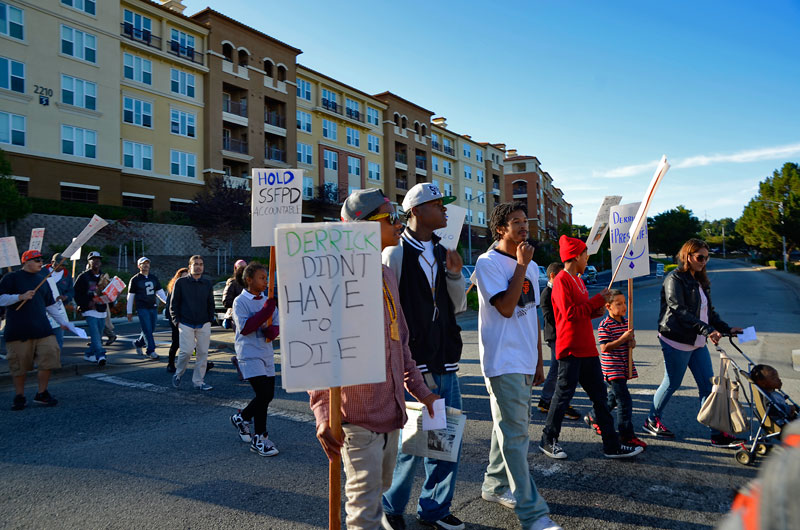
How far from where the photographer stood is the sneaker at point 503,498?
3646mm

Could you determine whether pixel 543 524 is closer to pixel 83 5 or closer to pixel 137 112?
pixel 137 112

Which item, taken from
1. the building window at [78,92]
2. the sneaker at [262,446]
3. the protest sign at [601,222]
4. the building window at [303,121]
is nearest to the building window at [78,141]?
the building window at [78,92]

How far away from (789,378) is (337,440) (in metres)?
8.10

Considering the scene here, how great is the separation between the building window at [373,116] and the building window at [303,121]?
771 centimetres

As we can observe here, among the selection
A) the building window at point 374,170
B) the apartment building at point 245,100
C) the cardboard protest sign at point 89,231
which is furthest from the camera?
the building window at point 374,170

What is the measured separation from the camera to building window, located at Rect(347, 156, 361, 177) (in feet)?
154

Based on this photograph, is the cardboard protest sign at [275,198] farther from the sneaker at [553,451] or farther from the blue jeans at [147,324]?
the blue jeans at [147,324]

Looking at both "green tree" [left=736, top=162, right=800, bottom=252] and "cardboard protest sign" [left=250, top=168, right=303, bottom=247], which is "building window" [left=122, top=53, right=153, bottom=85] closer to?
"cardboard protest sign" [left=250, top=168, right=303, bottom=247]

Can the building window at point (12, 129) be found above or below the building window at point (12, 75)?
below

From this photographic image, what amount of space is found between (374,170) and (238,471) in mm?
46783

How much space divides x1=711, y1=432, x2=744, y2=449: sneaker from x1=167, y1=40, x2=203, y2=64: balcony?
118 feet

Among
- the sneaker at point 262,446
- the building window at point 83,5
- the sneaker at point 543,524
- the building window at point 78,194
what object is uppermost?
the building window at point 83,5

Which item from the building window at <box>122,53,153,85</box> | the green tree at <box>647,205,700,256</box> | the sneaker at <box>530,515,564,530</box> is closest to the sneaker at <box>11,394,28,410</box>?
the sneaker at <box>530,515,564,530</box>

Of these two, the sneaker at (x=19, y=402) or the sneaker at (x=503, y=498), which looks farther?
the sneaker at (x=19, y=402)
